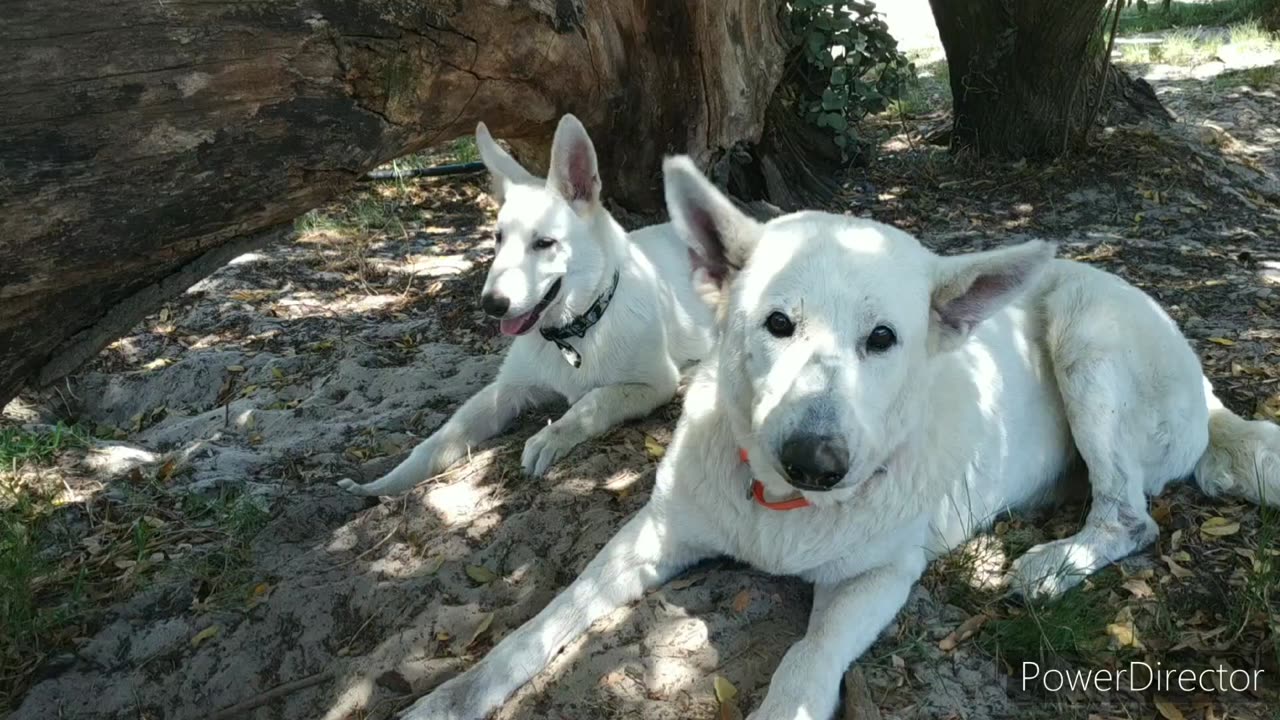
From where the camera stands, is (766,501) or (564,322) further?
(564,322)

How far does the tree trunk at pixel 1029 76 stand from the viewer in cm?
747

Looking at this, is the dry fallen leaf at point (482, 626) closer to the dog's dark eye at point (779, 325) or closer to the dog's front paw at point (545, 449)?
the dog's front paw at point (545, 449)

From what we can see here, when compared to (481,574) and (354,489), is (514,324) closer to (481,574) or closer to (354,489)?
(354,489)

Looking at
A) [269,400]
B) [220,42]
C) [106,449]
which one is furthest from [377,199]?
[220,42]

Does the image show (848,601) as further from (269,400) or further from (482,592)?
(269,400)

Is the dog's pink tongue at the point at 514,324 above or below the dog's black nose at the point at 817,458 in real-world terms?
below

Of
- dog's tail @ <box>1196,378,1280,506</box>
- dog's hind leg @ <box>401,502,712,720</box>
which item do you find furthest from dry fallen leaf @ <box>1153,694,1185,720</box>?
dog's hind leg @ <box>401,502,712,720</box>

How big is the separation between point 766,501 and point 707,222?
2.97 ft

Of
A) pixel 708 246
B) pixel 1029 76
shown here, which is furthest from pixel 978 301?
pixel 1029 76

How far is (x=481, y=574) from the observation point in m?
3.66

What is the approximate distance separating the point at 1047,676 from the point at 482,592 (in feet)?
6.36

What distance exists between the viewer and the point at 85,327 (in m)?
3.41

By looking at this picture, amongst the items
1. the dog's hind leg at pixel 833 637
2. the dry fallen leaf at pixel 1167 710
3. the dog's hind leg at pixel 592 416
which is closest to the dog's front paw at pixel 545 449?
the dog's hind leg at pixel 592 416

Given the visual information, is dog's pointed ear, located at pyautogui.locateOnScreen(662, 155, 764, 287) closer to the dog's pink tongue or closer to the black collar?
the dog's pink tongue
